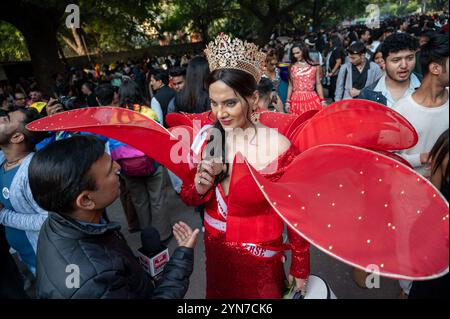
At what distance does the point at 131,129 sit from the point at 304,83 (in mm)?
3466

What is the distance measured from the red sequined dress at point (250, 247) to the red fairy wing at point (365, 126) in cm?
24

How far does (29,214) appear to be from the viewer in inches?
79.8

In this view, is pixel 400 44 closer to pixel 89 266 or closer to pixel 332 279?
pixel 332 279

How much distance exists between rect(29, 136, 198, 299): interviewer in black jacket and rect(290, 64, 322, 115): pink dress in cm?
369

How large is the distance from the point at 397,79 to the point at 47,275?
279 centimetres

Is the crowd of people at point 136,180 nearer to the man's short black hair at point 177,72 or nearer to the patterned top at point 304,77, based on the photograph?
the man's short black hair at point 177,72

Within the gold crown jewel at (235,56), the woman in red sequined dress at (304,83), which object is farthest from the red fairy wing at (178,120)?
the woman in red sequined dress at (304,83)

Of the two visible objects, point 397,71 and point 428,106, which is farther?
point 397,71

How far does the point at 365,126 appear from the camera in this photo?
1.40m

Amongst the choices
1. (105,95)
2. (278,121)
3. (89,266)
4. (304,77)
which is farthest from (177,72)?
(89,266)

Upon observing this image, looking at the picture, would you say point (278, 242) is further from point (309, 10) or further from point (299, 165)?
point (309, 10)

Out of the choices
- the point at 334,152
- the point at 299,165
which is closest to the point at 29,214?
the point at 299,165

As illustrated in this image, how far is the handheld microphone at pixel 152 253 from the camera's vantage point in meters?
1.51

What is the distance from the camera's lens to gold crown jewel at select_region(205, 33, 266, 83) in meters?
1.61
